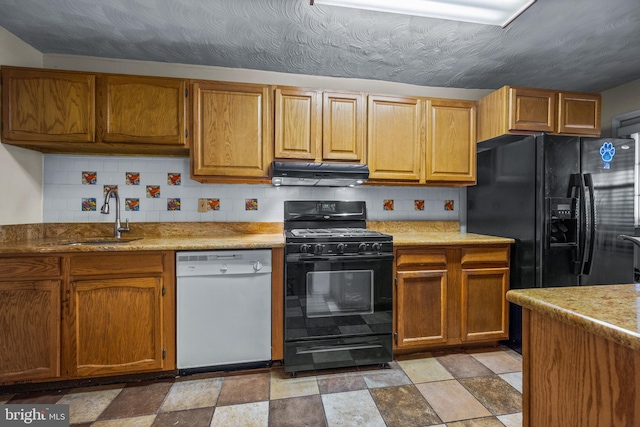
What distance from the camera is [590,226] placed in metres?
2.23

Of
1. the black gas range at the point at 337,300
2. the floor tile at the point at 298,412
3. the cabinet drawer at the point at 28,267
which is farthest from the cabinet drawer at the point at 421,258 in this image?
the cabinet drawer at the point at 28,267

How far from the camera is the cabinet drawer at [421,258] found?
2.29 meters

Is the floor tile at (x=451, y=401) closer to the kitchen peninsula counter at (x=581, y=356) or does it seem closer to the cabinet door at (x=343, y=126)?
the kitchen peninsula counter at (x=581, y=356)

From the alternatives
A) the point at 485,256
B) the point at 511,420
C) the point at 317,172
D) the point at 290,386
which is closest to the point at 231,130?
the point at 317,172

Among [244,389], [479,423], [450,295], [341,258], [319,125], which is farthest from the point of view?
[319,125]

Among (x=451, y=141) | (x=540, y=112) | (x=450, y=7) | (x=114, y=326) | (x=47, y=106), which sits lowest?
(x=114, y=326)

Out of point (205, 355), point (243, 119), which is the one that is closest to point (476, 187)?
point (243, 119)

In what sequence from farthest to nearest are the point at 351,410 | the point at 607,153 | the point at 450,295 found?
the point at 450,295, the point at 607,153, the point at 351,410

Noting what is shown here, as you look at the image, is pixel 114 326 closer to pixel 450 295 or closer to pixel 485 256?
pixel 450 295

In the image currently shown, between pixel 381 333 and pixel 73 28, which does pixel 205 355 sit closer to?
pixel 381 333

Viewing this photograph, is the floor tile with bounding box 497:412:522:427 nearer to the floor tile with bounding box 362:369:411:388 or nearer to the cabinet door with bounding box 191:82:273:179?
the floor tile with bounding box 362:369:411:388

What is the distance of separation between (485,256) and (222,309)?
6.49 feet

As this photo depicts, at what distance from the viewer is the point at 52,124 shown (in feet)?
6.98

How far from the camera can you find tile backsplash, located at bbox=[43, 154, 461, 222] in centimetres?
245
